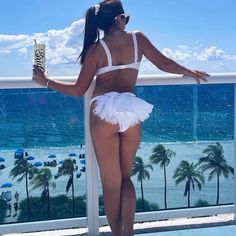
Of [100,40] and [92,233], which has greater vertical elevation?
[100,40]

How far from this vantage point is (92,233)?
3.57 m

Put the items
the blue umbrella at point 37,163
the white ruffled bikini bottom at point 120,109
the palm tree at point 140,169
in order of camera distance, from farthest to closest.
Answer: the palm tree at point 140,169 < the blue umbrella at point 37,163 < the white ruffled bikini bottom at point 120,109

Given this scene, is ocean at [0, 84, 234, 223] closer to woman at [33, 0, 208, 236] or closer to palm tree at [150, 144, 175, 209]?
palm tree at [150, 144, 175, 209]

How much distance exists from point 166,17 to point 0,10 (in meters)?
16.3

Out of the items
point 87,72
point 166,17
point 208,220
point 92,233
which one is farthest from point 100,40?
point 166,17

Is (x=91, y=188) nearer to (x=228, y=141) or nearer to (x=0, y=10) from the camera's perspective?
(x=228, y=141)

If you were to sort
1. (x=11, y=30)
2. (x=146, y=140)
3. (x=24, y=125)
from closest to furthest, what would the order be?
(x=24, y=125) → (x=146, y=140) → (x=11, y=30)

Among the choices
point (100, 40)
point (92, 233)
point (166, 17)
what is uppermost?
point (166, 17)

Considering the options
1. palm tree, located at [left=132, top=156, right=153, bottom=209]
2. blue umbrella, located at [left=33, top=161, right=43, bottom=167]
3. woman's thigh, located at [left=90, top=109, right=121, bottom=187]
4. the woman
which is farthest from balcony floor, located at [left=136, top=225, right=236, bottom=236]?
blue umbrella, located at [left=33, top=161, right=43, bottom=167]

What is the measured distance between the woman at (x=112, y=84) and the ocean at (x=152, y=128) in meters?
0.46

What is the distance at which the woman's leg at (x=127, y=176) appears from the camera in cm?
299

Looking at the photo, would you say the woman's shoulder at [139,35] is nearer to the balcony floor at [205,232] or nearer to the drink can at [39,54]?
the drink can at [39,54]

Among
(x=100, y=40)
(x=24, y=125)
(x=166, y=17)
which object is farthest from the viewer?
(x=166, y=17)

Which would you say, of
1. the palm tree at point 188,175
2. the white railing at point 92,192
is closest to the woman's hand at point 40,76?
the white railing at point 92,192
